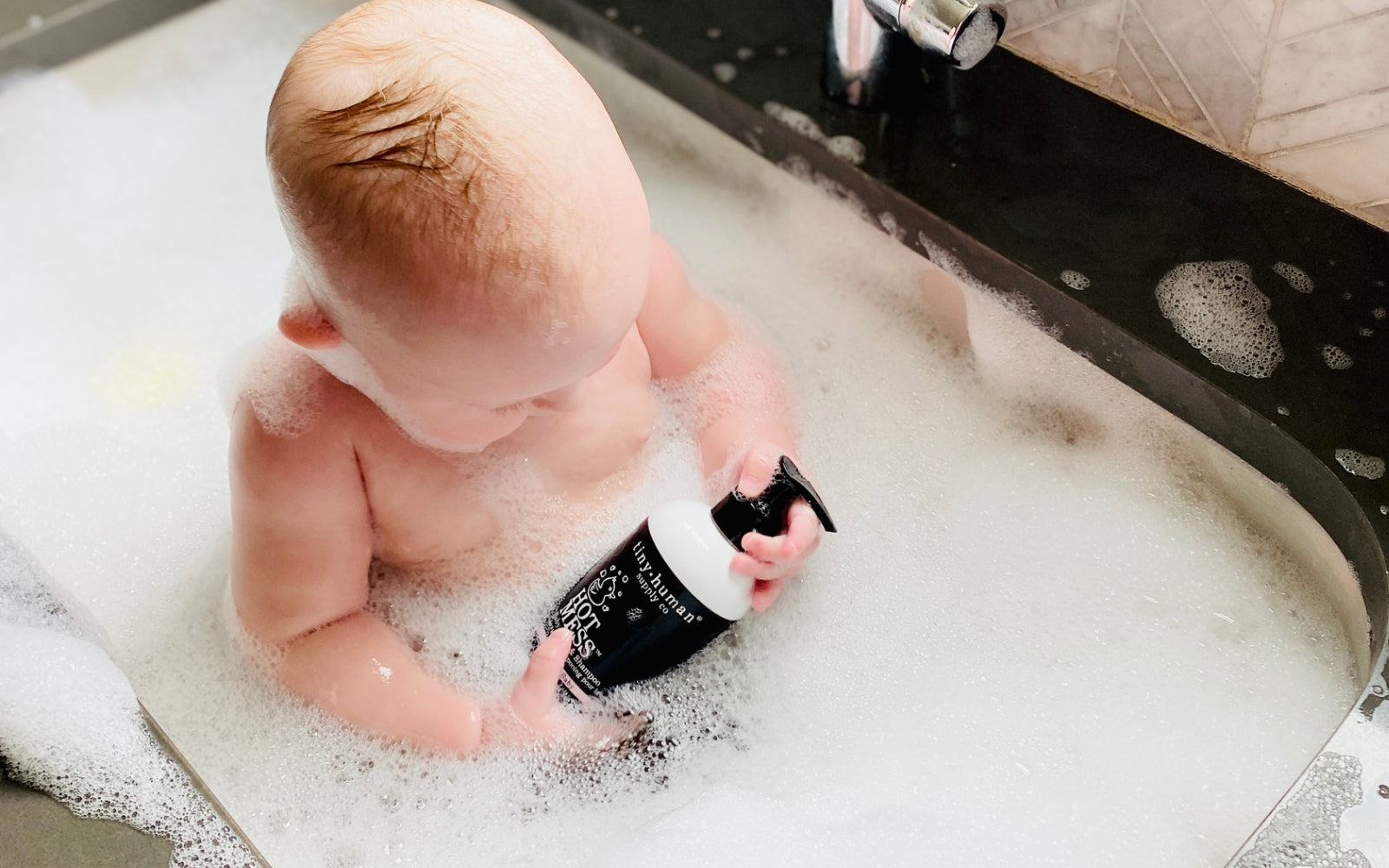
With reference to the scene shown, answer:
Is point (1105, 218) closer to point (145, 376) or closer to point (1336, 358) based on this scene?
point (1336, 358)

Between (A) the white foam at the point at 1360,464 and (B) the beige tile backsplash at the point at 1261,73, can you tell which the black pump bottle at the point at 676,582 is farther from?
(B) the beige tile backsplash at the point at 1261,73

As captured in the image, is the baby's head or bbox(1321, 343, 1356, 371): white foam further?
bbox(1321, 343, 1356, 371): white foam

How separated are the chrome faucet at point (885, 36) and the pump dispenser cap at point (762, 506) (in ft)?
1.07

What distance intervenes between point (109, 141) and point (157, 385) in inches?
15.7

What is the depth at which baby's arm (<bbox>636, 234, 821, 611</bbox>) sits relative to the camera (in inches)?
36.8

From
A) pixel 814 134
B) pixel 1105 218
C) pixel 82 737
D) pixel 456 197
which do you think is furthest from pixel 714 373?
pixel 82 737

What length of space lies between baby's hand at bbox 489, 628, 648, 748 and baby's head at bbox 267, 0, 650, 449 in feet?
0.81

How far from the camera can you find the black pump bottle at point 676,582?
28.2 inches

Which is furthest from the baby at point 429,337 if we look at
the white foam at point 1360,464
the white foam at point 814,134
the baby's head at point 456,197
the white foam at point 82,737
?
the white foam at point 1360,464

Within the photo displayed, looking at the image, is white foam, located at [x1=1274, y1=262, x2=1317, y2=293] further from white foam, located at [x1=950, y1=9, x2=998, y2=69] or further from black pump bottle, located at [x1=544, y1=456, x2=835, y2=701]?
black pump bottle, located at [x1=544, y1=456, x2=835, y2=701]

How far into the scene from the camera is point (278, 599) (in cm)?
78

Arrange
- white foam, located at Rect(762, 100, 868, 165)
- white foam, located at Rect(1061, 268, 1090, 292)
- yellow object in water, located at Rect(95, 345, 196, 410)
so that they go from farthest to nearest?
1. yellow object in water, located at Rect(95, 345, 196, 410)
2. white foam, located at Rect(762, 100, 868, 165)
3. white foam, located at Rect(1061, 268, 1090, 292)

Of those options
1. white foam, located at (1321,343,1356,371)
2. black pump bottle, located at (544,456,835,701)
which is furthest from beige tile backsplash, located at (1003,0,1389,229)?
black pump bottle, located at (544,456,835,701)

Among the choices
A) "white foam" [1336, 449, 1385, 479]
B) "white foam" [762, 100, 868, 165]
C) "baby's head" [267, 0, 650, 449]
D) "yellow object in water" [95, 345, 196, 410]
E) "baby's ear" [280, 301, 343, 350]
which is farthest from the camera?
"yellow object in water" [95, 345, 196, 410]
